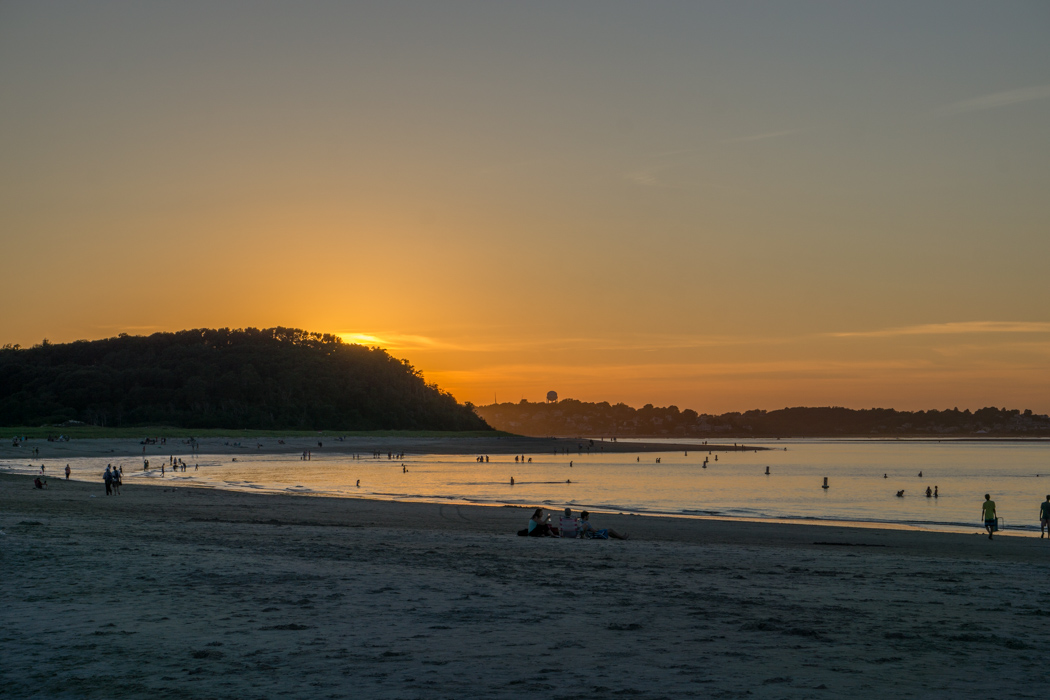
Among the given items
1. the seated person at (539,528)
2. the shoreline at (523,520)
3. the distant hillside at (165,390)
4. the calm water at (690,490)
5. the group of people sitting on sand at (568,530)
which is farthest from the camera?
the distant hillside at (165,390)

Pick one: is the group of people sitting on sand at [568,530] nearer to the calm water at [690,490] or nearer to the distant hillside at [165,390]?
the calm water at [690,490]

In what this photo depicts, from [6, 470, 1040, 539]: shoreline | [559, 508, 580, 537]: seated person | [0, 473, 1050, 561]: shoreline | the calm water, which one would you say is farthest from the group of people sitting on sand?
the calm water

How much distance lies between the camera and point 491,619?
33.1 feet

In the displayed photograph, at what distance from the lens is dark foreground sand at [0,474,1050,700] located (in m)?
7.39

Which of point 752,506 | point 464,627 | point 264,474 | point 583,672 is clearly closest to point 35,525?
point 464,627

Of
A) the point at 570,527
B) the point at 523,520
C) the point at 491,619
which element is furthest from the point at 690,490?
the point at 491,619

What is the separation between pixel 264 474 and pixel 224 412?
390 ft

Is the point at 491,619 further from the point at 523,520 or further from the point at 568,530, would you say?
the point at 523,520

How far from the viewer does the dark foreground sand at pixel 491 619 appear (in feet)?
24.3

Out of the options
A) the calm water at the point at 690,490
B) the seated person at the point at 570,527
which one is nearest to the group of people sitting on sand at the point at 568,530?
the seated person at the point at 570,527

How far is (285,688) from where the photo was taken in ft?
23.3

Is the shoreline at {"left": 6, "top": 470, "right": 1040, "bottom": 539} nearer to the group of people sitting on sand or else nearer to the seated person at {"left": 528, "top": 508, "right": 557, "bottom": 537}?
the group of people sitting on sand

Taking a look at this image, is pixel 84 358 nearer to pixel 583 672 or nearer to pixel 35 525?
pixel 35 525

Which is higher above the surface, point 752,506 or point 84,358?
point 84,358
